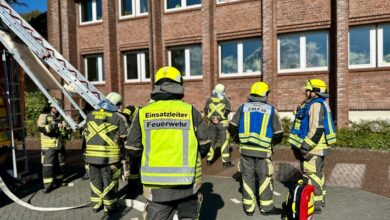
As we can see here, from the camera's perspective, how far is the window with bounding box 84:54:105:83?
16.9m

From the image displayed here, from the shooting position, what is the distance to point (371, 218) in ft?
15.4

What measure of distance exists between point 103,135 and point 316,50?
9.93 meters

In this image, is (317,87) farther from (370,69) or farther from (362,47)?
(362,47)

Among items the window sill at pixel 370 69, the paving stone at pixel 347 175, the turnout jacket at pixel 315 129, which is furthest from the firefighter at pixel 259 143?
the window sill at pixel 370 69

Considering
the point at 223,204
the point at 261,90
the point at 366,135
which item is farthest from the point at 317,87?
the point at 366,135

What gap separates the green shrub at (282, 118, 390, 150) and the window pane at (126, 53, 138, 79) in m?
8.45

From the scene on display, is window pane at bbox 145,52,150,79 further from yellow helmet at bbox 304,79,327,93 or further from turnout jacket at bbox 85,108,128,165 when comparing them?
yellow helmet at bbox 304,79,327,93

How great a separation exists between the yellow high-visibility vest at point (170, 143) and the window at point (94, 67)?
14.4 metres

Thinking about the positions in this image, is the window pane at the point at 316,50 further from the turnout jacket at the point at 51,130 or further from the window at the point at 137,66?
the turnout jacket at the point at 51,130

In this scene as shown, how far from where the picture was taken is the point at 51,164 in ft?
21.5

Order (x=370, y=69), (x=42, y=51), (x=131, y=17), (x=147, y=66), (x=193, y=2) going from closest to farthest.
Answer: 1. (x=42, y=51)
2. (x=370, y=69)
3. (x=193, y=2)
4. (x=131, y=17)
5. (x=147, y=66)

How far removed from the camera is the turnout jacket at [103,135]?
200 inches

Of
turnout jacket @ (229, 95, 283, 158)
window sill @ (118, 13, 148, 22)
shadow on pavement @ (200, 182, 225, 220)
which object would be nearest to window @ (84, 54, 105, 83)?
window sill @ (118, 13, 148, 22)

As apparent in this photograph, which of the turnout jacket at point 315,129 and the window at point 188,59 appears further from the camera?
the window at point 188,59
